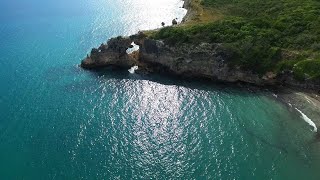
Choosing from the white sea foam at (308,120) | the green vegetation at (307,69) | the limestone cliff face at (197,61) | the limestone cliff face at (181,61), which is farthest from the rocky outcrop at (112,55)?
the white sea foam at (308,120)

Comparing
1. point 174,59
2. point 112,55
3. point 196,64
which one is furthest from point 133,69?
point 196,64

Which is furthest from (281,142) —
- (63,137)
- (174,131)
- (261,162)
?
(63,137)

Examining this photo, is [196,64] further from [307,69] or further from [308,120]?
[308,120]

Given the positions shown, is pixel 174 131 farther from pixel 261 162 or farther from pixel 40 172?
pixel 40 172

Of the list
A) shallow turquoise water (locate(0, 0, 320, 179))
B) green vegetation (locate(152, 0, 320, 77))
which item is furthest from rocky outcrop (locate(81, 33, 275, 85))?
shallow turquoise water (locate(0, 0, 320, 179))

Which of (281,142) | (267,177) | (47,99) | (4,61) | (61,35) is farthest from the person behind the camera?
(61,35)

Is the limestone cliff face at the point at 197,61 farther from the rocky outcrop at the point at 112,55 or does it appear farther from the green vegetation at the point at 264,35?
the rocky outcrop at the point at 112,55
